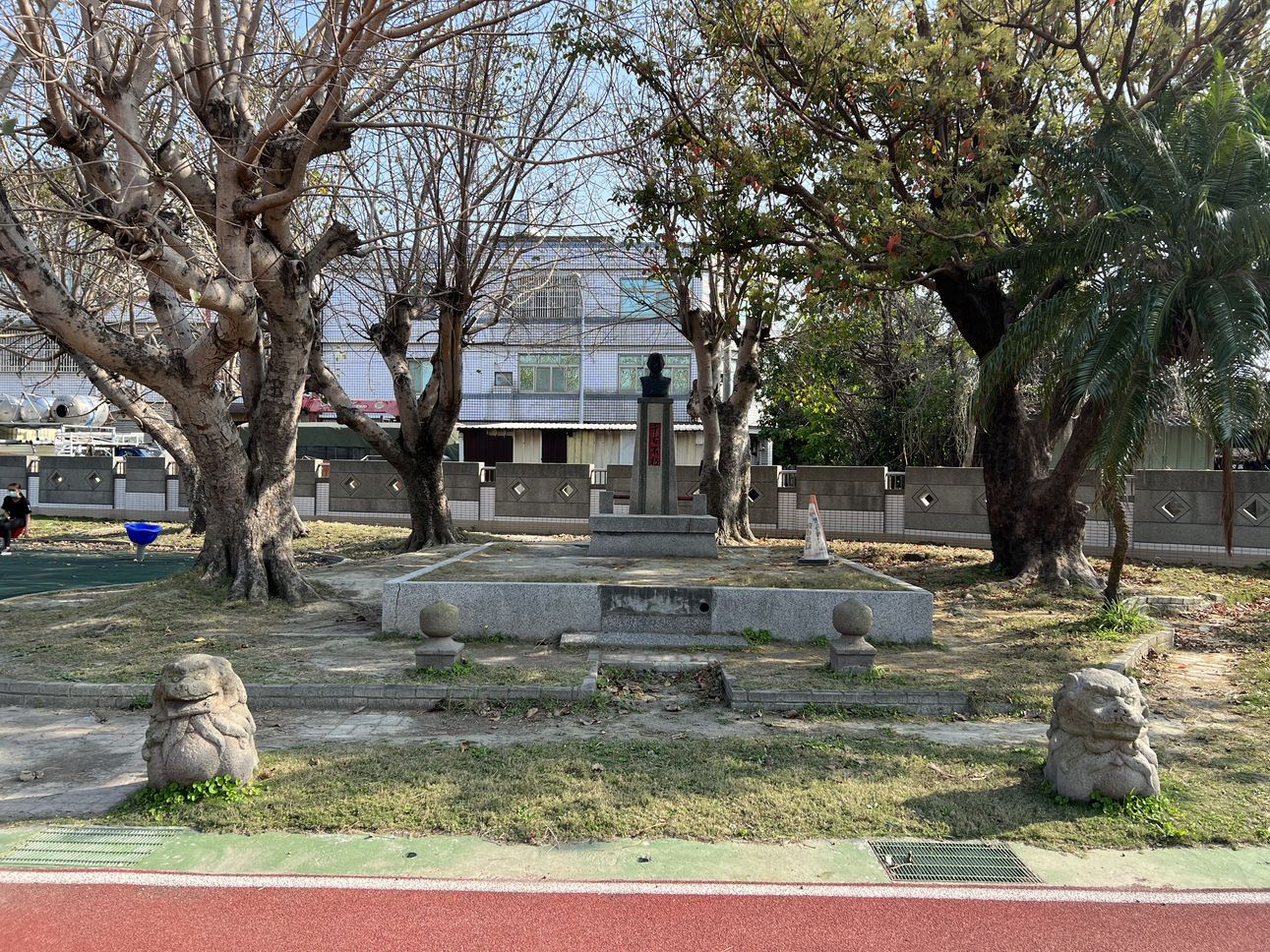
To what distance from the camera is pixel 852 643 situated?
9.16 meters

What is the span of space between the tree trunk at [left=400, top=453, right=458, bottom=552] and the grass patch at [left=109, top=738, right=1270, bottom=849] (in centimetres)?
1198

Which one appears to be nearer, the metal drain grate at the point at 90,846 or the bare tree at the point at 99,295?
the metal drain grate at the point at 90,846

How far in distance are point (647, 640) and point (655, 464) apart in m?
5.38

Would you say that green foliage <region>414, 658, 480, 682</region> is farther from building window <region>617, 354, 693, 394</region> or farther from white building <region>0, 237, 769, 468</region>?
white building <region>0, 237, 769, 468</region>

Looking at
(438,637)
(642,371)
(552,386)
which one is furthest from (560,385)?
(438,637)

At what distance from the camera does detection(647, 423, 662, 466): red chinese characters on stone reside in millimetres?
15484

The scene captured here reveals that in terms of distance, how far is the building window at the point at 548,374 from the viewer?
3625 centimetres

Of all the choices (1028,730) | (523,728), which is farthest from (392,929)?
(1028,730)

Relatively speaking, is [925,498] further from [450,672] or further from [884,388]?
[450,672]

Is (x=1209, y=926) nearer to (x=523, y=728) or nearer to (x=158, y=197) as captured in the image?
(x=523, y=728)

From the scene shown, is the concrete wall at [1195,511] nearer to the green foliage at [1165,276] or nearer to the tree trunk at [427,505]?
the green foliage at [1165,276]

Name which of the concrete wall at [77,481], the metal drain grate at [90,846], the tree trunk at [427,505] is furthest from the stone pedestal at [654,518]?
the concrete wall at [77,481]

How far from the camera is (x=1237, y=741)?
24.2 ft

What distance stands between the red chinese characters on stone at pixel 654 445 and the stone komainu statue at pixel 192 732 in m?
10.0
